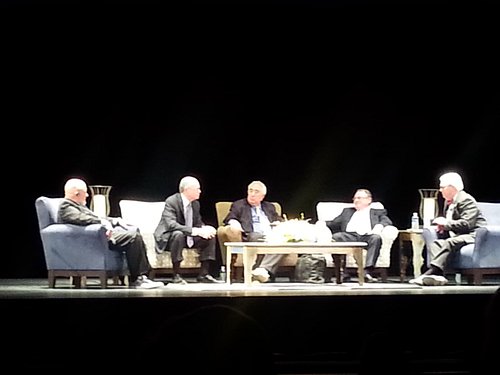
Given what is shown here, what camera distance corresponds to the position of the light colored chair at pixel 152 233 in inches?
315

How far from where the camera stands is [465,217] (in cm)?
766

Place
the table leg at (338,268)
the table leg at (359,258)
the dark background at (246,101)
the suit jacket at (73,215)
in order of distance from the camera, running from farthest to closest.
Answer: the dark background at (246,101), the table leg at (338,268), the table leg at (359,258), the suit jacket at (73,215)

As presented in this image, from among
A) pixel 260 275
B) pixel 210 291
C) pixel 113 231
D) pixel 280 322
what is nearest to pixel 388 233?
pixel 260 275

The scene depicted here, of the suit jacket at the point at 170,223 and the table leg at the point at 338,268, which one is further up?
the suit jacket at the point at 170,223

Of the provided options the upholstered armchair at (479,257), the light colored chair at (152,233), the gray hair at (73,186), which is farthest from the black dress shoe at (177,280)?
the upholstered armchair at (479,257)

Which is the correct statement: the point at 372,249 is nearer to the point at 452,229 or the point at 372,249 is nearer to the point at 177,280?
the point at 452,229

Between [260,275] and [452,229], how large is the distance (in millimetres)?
1783

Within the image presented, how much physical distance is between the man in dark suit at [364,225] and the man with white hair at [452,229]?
55cm

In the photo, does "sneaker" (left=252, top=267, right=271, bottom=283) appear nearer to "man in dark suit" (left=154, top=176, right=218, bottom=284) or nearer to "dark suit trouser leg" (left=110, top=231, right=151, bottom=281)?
"man in dark suit" (left=154, top=176, right=218, bottom=284)

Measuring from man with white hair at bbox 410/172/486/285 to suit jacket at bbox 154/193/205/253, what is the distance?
7.08 ft

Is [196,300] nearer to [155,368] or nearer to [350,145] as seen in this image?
[155,368]

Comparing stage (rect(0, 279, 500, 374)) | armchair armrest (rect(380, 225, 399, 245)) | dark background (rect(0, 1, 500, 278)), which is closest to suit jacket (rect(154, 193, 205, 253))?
dark background (rect(0, 1, 500, 278))

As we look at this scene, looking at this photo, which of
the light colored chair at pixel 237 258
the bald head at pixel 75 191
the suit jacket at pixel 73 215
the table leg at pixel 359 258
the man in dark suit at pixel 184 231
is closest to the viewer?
the suit jacket at pixel 73 215

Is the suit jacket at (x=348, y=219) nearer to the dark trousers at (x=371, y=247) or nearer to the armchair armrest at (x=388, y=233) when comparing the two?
the armchair armrest at (x=388, y=233)
